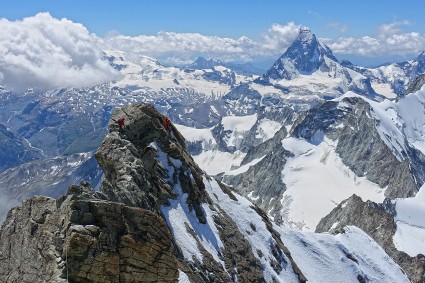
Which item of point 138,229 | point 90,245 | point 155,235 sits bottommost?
point 155,235

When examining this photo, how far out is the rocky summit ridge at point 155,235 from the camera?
3166 cm

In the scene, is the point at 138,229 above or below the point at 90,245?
above

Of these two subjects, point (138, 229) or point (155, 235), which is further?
point (155, 235)

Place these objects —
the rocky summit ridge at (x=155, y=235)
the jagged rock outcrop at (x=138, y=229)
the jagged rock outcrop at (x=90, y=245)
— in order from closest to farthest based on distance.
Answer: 1. the jagged rock outcrop at (x=90, y=245)
2. the jagged rock outcrop at (x=138, y=229)
3. the rocky summit ridge at (x=155, y=235)

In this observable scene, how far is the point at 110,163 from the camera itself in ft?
226

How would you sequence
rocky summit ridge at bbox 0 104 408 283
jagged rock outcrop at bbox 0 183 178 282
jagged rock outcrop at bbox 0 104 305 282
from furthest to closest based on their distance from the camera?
rocky summit ridge at bbox 0 104 408 283 < jagged rock outcrop at bbox 0 104 305 282 < jagged rock outcrop at bbox 0 183 178 282

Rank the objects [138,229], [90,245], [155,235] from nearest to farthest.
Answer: [90,245], [138,229], [155,235]

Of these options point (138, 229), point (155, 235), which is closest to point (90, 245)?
point (138, 229)

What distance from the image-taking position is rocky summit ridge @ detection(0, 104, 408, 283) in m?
31.7

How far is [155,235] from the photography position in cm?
3422

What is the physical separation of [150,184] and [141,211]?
35022 millimetres

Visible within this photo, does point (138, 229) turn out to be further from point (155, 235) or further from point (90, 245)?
point (90, 245)

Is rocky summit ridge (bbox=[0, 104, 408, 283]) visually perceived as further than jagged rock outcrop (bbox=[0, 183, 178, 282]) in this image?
Yes

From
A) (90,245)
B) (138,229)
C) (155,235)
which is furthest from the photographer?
(155,235)
